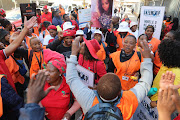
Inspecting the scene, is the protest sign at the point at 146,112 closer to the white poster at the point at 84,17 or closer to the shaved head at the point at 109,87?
the shaved head at the point at 109,87

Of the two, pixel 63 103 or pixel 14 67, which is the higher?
pixel 14 67

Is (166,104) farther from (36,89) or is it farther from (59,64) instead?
(59,64)

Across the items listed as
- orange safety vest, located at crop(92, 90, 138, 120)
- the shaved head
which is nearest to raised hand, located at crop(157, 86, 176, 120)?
orange safety vest, located at crop(92, 90, 138, 120)

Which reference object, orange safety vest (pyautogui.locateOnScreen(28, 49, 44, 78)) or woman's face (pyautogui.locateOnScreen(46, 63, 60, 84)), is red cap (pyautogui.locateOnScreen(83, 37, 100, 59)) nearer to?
woman's face (pyautogui.locateOnScreen(46, 63, 60, 84))

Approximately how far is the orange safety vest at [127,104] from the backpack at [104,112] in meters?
0.05

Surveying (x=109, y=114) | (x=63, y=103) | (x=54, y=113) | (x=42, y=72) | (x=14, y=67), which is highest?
(x=42, y=72)

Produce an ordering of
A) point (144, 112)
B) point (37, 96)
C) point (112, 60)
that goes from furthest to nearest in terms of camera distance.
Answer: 1. point (112, 60)
2. point (144, 112)
3. point (37, 96)

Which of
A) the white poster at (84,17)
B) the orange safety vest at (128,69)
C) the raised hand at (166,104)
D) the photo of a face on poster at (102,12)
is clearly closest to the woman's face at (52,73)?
the orange safety vest at (128,69)

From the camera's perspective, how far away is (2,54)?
1881 mm

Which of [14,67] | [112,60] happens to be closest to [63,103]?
[112,60]

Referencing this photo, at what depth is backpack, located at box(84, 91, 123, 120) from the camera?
1086 millimetres

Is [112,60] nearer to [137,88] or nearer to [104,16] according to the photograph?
[137,88]

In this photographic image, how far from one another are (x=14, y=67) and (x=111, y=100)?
2585 mm

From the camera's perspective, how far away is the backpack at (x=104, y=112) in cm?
109
